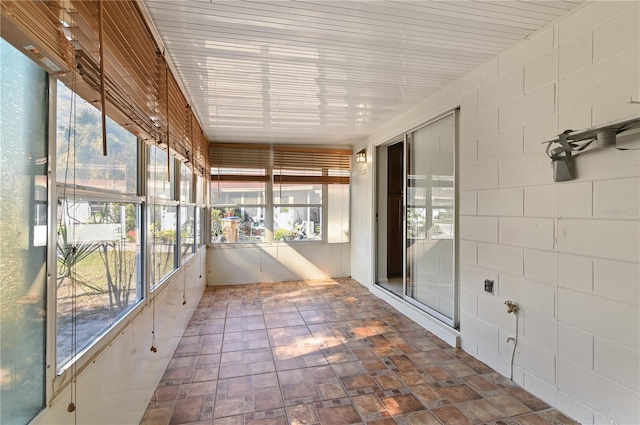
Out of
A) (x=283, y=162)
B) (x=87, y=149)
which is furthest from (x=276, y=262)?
(x=87, y=149)

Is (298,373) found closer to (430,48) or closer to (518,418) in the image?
(518,418)

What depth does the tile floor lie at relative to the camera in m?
1.95

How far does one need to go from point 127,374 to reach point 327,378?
4.44ft

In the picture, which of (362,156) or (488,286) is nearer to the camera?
(488,286)

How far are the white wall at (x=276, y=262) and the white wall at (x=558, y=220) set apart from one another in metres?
3.05

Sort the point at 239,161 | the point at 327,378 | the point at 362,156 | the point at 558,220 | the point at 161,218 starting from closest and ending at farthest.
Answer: the point at 558,220, the point at 327,378, the point at 161,218, the point at 362,156, the point at 239,161

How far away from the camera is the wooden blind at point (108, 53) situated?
875mm

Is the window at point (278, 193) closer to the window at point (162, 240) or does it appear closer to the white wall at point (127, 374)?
the window at point (162, 240)

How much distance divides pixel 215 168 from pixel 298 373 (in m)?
3.76

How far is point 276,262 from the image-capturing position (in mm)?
5445

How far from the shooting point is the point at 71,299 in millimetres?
1266

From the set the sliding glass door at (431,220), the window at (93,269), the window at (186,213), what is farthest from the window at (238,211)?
the window at (93,269)

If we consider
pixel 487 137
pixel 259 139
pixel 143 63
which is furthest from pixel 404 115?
pixel 143 63

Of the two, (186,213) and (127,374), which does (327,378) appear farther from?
(186,213)
